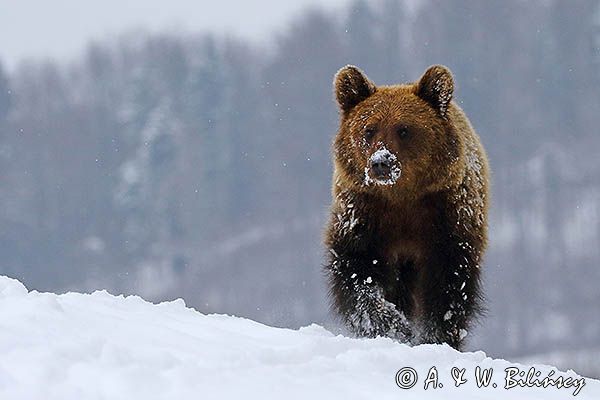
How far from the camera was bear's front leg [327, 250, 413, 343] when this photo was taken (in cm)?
713

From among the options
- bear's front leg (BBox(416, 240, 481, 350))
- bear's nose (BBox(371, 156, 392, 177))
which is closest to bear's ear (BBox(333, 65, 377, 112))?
bear's nose (BBox(371, 156, 392, 177))

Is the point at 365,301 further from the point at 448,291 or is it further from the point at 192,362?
the point at 192,362

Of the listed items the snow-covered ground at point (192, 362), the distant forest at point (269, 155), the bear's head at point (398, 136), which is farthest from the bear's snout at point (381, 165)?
the distant forest at point (269, 155)

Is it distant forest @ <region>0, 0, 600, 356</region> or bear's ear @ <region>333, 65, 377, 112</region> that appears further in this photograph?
distant forest @ <region>0, 0, 600, 356</region>

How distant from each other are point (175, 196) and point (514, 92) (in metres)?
29.3

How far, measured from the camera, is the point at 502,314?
2574 inches

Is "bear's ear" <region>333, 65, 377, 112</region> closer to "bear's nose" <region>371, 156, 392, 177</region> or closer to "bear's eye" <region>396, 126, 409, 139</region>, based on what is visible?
"bear's eye" <region>396, 126, 409, 139</region>

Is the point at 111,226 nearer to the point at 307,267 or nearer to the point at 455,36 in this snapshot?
the point at 307,267

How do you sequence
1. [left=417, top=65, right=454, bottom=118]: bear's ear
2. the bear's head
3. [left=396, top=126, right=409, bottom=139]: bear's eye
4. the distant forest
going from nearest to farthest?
1. the bear's head
2. [left=396, top=126, right=409, bottom=139]: bear's eye
3. [left=417, top=65, right=454, bottom=118]: bear's ear
4. the distant forest

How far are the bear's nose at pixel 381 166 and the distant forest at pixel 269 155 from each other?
54792 millimetres

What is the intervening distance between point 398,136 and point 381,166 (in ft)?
1.24

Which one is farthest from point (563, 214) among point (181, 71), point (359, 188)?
point (359, 188)

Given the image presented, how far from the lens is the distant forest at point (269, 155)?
234ft

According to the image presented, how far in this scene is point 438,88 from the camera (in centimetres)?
768
